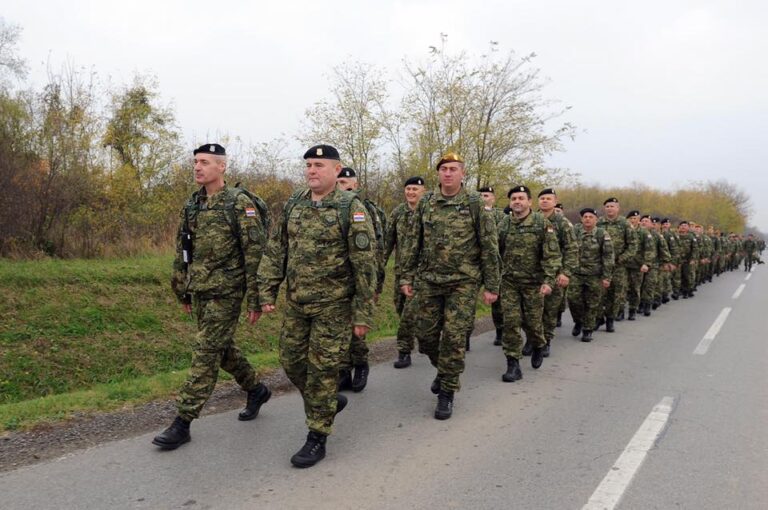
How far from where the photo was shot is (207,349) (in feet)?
13.1

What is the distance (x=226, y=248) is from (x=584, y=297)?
644cm

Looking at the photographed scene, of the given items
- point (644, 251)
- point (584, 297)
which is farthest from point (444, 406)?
point (644, 251)

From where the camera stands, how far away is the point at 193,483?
3.33 metres

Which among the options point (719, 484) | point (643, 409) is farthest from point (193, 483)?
point (643, 409)

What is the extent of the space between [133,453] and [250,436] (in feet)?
2.67

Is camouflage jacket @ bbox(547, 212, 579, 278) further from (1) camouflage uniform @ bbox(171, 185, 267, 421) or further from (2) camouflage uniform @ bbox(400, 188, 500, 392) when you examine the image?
(1) camouflage uniform @ bbox(171, 185, 267, 421)

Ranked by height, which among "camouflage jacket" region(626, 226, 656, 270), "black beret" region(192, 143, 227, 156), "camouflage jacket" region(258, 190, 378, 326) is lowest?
"camouflage jacket" region(626, 226, 656, 270)

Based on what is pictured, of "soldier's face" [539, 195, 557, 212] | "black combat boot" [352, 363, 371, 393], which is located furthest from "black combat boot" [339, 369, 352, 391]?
"soldier's face" [539, 195, 557, 212]

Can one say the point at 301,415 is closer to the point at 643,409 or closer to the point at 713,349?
the point at 643,409

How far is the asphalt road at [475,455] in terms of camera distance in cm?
320

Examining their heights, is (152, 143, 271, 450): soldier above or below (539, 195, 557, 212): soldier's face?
below

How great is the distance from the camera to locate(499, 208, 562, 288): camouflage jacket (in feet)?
20.4

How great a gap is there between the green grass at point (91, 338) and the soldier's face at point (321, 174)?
265 cm

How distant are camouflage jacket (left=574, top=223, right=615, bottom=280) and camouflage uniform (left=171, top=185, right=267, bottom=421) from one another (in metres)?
6.22
